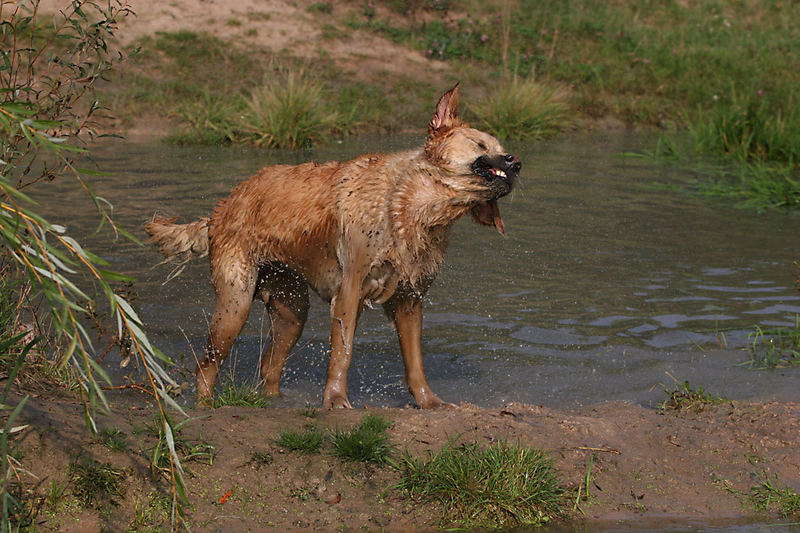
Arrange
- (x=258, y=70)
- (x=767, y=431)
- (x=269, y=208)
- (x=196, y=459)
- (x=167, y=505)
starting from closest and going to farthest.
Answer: (x=167, y=505) → (x=196, y=459) → (x=767, y=431) → (x=269, y=208) → (x=258, y=70)

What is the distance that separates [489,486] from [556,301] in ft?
14.8

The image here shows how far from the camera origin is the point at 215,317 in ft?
20.1

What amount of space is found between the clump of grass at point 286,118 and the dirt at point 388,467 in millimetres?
11542

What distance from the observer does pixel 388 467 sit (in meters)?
4.45

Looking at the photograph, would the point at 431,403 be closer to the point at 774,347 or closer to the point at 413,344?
the point at 413,344

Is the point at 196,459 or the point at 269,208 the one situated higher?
the point at 269,208

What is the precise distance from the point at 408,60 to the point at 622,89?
4753 mm

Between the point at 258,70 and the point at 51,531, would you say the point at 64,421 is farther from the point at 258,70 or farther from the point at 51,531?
the point at 258,70

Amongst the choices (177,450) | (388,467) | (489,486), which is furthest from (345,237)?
(489,486)

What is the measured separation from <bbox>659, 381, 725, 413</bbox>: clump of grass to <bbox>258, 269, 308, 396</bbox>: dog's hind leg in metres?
2.44

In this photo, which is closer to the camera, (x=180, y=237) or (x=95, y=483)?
(x=95, y=483)

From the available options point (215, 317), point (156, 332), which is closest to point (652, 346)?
point (215, 317)

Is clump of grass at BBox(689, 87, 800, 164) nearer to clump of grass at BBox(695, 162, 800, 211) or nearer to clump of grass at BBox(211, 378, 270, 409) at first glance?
clump of grass at BBox(695, 162, 800, 211)

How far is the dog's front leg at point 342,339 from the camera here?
5629 mm
